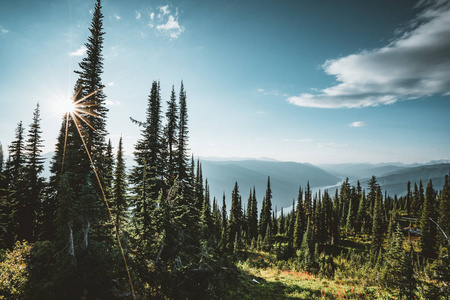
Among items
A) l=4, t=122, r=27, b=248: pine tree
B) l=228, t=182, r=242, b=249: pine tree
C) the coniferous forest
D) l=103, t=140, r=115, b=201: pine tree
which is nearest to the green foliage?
the coniferous forest

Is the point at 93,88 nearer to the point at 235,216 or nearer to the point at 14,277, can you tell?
the point at 14,277

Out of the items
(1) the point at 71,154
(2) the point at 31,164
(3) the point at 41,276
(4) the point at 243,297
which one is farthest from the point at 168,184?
(2) the point at 31,164

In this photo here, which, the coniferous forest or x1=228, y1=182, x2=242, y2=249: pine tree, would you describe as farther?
x1=228, y1=182, x2=242, y2=249: pine tree

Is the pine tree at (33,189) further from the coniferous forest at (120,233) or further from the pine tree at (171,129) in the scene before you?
the pine tree at (171,129)

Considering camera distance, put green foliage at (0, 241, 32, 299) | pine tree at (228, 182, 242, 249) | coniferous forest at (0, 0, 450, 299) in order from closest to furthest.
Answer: green foliage at (0, 241, 32, 299) → coniferous forest at (0, 0, 450, 299) → pine tree at (228, 182, 242, 249)

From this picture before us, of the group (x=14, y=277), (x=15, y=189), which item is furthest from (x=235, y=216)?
(x=14, y=277)

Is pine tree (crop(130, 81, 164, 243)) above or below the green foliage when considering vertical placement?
above

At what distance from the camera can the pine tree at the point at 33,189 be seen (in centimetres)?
2259

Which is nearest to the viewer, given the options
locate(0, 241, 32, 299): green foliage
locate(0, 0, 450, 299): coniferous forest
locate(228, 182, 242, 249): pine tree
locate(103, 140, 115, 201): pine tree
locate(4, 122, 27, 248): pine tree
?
locate(0, 241, 32, 299): green foliage

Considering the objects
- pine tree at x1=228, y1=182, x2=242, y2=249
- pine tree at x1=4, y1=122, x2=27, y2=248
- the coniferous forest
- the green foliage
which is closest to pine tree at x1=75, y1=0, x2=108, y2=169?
the coniferous forest

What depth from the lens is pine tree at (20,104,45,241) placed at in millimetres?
22594

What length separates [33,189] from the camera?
79.3 feet

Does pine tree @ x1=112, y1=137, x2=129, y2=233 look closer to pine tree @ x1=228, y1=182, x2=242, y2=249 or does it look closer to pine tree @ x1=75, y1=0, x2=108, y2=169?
pine tree @ x1=75, y1=0, x2=108, y2=169

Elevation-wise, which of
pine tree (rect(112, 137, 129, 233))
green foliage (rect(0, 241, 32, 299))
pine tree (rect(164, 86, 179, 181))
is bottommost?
green foliage (rect(0, 241, 32, 299))
